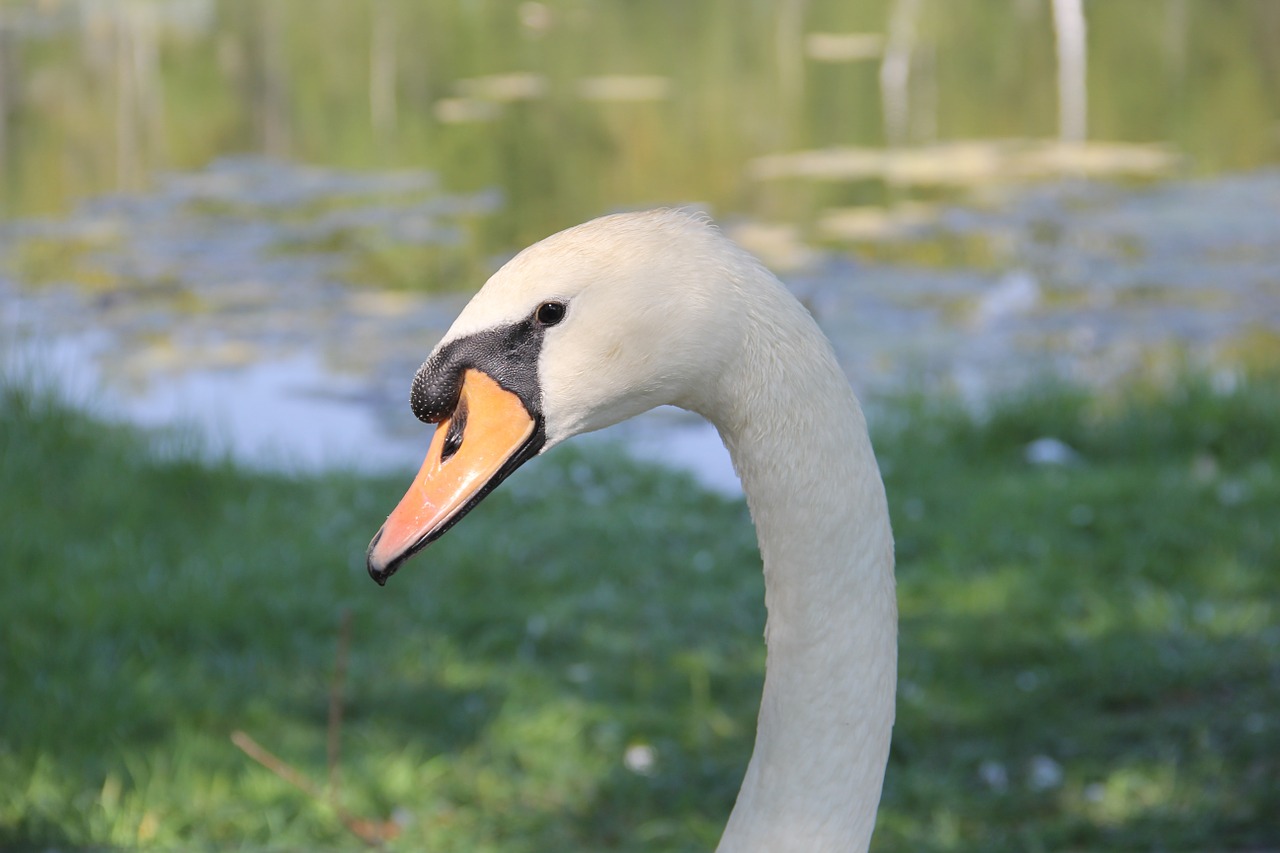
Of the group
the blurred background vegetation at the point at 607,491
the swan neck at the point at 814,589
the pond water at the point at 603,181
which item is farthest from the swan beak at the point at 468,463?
the pond water at the point at 603,181

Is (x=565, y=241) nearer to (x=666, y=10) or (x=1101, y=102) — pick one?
(x=1101, y=102)

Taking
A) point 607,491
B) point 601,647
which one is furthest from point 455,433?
point 607,491

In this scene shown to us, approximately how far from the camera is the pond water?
6.83 metres

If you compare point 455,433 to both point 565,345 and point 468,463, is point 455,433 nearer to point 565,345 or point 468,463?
point 468,463

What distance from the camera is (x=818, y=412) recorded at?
5.40 ft

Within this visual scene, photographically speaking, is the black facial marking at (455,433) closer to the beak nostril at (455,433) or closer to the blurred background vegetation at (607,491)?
the beak nostril at (455,433)

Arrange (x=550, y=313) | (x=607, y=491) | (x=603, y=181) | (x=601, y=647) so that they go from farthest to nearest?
(x=603, y=181) < (x=607, y=491) < (x=601, y=647) < (x=550, y=313)

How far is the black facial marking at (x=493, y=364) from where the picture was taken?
1606 millimetres

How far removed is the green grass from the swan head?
6.01ft

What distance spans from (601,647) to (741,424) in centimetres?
261

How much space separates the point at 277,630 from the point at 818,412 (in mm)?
2757

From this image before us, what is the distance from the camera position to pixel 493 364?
1.62 m

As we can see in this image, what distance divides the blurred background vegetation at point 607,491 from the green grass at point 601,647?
0.04 ft

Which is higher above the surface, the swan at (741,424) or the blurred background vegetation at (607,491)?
the swan at (741,424)
